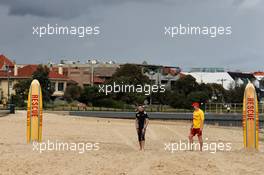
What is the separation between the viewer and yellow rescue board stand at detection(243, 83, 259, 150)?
18234 mm

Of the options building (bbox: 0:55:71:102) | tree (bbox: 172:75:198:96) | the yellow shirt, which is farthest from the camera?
building (bbox: 0:55:71:102)

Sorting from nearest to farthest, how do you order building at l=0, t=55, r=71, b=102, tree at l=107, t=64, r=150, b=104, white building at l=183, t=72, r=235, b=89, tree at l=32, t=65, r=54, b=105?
tree at l=107, t=64, r=150, b=104 → tree at l=32, t=65, r=54, b=105 → building at l=0, t=55, r=71, b=102 → white building at l=183, t=72, r=235, b=89

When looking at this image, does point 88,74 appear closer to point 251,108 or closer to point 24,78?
point 24,78

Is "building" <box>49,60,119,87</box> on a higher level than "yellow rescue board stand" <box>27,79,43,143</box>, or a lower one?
higher

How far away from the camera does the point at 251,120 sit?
59.9 feet

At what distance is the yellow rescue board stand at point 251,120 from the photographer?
59.8 ft

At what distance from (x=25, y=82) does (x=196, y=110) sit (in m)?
58.1

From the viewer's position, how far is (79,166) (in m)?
13.4

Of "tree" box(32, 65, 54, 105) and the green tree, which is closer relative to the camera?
the green tree

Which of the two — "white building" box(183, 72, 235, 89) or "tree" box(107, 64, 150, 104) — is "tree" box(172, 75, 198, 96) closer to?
"tree" box(107, 64, 150, 104)

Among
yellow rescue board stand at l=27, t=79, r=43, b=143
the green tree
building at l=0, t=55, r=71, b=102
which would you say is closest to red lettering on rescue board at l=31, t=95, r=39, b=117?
yellow rescue board stand at l=27, t=79, r=43, b=143

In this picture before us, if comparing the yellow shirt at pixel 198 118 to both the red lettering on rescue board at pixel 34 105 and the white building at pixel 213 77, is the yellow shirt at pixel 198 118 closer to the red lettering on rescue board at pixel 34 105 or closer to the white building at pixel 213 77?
the red lettering on rescue board at pixel 34 105

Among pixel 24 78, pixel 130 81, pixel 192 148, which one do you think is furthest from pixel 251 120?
pixel 24 78

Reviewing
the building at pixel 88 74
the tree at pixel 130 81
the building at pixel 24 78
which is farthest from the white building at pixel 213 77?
the tree at pixel 130 81
